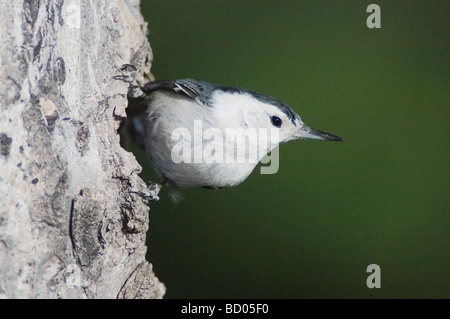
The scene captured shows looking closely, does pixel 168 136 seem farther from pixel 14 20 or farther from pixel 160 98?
pixel 14 20

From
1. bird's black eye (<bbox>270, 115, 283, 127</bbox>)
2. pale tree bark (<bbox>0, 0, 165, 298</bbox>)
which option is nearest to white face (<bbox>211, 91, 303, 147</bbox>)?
bird's black eye (<bbox>270, 115, 283, 127</bbox>)

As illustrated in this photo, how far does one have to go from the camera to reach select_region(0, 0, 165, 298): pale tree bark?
45.7 inches

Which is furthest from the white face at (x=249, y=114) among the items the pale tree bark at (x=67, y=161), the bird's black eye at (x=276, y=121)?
the pale tree bark at (x=67, y=161)

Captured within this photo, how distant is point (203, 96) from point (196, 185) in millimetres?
356

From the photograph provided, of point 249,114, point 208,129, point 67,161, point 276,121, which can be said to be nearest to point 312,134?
point 276,121

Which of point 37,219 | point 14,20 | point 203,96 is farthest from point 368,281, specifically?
point 14,20

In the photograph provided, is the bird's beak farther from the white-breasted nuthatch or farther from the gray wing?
the gray wing

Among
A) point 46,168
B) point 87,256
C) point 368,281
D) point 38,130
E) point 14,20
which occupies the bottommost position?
point 368,281

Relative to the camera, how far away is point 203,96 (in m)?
1.84

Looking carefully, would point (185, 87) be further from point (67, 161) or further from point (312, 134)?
point (67, 161)

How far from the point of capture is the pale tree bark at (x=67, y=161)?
1.16 meters

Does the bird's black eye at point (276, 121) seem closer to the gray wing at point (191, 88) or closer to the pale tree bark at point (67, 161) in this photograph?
the gray wing at point (191, 88)

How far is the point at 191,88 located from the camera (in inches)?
72.6
